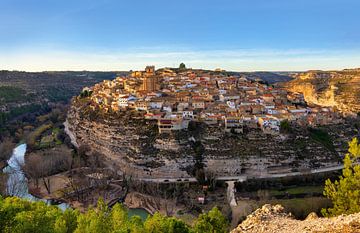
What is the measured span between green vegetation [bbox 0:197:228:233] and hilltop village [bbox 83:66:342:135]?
76.8 ft

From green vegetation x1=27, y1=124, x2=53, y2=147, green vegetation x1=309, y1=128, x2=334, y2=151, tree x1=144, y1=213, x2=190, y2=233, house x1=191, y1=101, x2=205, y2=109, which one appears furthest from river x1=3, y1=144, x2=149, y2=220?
green vegetation x1=309, y1=128, x2=334, y2=151

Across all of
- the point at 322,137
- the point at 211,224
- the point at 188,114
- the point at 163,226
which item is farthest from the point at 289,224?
the point at 322,137

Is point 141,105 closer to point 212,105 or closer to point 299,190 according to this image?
point 212,105

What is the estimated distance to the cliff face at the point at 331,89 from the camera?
72125 mm

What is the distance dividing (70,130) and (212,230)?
4495 cm

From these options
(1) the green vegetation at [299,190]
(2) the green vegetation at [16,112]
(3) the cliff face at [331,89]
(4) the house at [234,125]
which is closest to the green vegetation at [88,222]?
(1) the green vegetation at [299,190]

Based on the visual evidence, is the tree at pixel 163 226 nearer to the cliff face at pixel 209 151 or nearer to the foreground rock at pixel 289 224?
the foreground rock at pixel 289 224

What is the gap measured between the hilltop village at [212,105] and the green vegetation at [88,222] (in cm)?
2341

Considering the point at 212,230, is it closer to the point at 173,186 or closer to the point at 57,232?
the point at 57,232

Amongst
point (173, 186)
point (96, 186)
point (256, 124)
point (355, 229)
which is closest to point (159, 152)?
point (173, 186)

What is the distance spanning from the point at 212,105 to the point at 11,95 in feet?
155

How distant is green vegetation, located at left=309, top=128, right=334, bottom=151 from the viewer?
38.9 metres

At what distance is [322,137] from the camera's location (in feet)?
131

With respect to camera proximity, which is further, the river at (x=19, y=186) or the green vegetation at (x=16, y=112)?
the green vegetation at (x=16, y=112)
